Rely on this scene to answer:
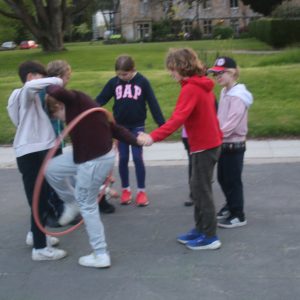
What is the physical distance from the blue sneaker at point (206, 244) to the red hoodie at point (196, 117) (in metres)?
0.82

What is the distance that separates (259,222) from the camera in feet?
18.6

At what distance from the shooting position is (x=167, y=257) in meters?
4.87

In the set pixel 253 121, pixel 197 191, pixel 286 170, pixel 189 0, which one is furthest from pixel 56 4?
pixel 197 191

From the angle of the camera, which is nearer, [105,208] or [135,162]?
[105,208]

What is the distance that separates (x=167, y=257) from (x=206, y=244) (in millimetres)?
373

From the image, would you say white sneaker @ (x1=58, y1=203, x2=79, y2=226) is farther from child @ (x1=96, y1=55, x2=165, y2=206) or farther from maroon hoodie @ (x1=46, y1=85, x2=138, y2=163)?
child @ (x1=96, y1=55, x2=165, y2=206)

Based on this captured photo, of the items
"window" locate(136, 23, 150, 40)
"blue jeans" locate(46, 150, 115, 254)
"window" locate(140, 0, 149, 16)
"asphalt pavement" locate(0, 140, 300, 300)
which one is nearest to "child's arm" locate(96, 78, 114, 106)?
"asphalt pavement" locate(0, 140, 300, 300)

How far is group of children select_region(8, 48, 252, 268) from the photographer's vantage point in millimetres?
4457

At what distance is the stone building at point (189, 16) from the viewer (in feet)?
224

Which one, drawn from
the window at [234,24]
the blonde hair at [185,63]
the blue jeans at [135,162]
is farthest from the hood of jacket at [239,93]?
the window at [234,24]

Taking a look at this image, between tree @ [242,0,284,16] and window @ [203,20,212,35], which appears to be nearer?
tree @ [242,0,284,16]

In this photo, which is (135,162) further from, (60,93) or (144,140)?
(60,93)

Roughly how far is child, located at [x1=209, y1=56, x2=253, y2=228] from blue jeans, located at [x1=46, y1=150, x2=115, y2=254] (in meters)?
1.25

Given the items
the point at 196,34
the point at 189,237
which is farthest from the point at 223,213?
the point at 196,34
